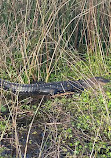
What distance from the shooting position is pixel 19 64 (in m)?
5.23

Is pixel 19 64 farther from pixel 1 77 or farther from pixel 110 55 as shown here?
pixel 110 55

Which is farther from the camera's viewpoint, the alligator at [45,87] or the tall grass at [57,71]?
the alligator at [45,87]

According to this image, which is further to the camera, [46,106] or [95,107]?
[46,106]

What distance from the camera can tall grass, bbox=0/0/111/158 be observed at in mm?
3321

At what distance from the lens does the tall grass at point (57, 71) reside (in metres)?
→ 3.32

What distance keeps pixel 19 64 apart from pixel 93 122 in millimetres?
2227

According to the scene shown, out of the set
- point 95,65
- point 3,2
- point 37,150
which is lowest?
point 37,150

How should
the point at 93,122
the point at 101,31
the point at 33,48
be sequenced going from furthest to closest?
the point at 101,31
the point at 33,48
the point at 93,122

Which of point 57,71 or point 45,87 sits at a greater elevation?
point 57,71

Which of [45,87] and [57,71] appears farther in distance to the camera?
[57,71]

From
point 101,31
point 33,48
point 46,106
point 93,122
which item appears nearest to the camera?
point 93,122

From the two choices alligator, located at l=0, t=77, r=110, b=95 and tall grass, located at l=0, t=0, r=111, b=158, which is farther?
alligator, located at l=0, t=77, r=110, b=95

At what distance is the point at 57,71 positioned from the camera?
17.8 feet

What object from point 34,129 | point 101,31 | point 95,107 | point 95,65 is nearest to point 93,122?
point 95,107
